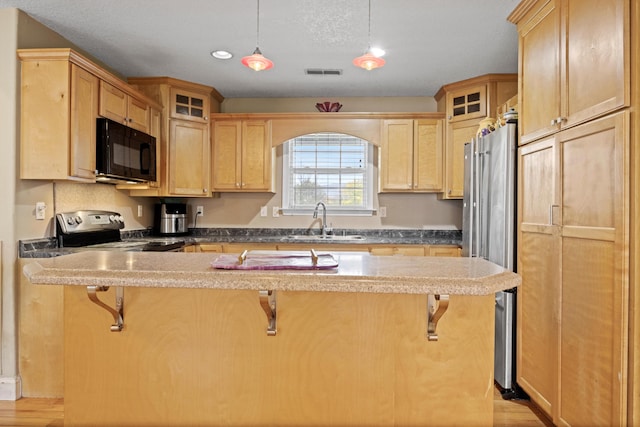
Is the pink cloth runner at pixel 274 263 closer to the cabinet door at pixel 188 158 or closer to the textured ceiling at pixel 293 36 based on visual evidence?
the textured ceiling at pixel 293 36

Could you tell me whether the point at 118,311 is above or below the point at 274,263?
below

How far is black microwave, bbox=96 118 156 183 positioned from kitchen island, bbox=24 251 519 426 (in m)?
1.47

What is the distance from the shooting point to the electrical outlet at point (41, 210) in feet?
8.86

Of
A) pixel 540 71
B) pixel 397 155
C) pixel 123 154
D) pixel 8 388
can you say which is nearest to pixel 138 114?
pixel 123 154

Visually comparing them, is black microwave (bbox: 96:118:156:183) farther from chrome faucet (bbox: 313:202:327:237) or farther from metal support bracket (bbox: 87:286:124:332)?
chrome faucet (bbox: 313:202:327:237)

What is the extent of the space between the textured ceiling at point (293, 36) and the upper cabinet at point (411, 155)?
406 millimetres

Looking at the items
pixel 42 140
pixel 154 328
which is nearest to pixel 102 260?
pixel 154 328


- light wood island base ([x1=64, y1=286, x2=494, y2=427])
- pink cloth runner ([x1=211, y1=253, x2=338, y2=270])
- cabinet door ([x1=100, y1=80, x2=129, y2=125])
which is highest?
cabinet door ([x1=100, y1=80, x2=129, y2=125])

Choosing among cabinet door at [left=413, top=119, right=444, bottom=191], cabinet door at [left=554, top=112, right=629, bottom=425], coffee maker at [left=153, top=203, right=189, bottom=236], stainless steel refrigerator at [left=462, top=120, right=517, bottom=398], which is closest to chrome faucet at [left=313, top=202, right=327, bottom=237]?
cabinet door at [left=413, top=119, right=444, bottom=191]

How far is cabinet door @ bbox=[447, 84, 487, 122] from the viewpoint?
12.3 ft

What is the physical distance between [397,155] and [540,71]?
1867mm

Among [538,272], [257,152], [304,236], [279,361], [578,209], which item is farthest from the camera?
[304,236]

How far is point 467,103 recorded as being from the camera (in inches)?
152

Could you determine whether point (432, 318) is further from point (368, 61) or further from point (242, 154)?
point (242, 154)
